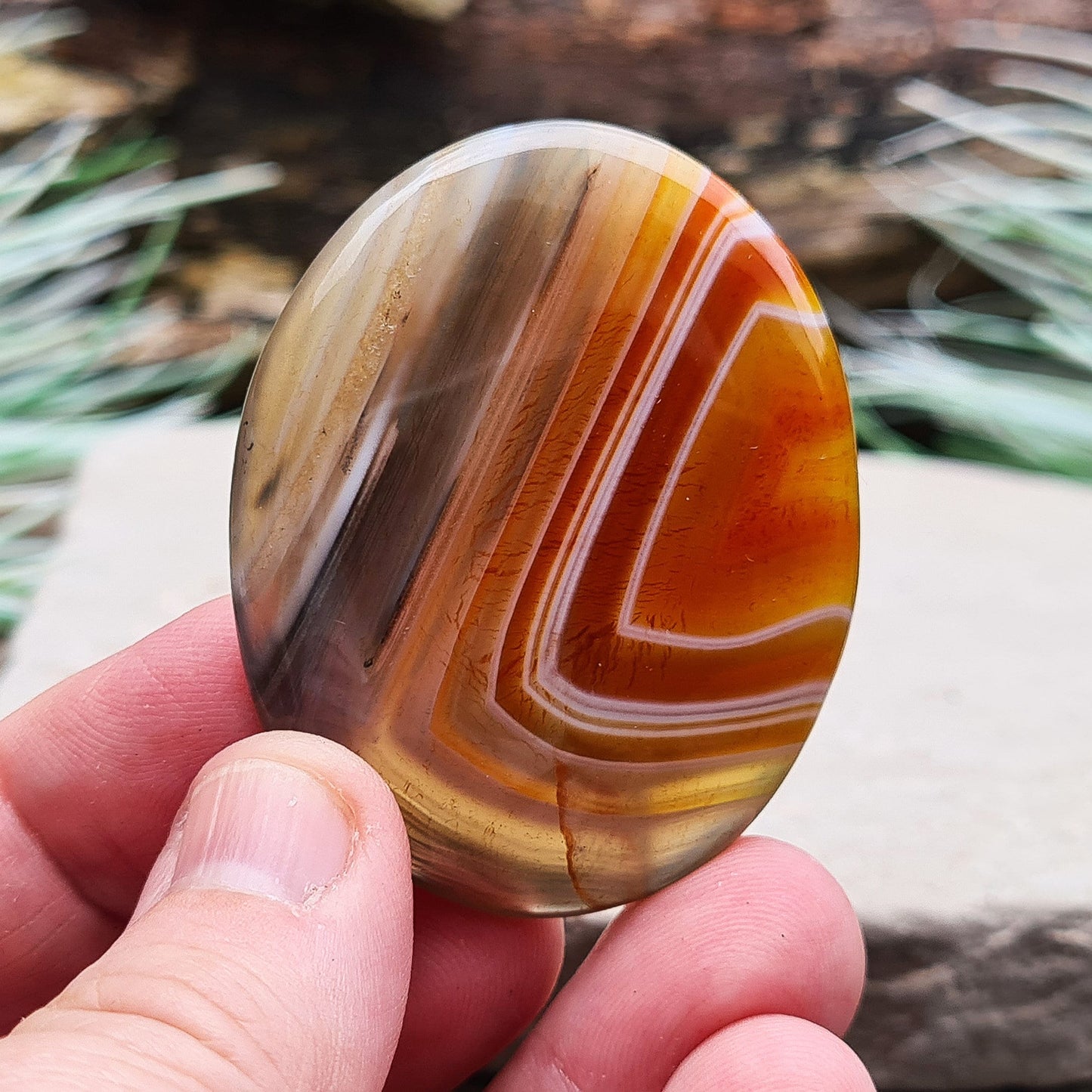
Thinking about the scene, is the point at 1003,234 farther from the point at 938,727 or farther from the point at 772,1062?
the point at 772,1062

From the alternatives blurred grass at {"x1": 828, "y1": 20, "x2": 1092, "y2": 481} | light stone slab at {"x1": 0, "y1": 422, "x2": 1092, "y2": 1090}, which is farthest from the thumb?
blurred grass at {"x1": 828, "y1": 20, "x2": 1092, "y2": 481}

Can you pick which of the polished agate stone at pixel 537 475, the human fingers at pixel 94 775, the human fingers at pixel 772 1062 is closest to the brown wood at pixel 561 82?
the human fingers at pixel 94 775

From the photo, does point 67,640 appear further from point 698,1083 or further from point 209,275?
point 209,275

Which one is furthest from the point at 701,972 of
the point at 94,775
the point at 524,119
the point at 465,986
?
the point at 524,119

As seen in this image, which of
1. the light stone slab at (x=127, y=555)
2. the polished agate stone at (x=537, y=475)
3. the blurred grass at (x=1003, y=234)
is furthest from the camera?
the blurred grass at (x=1003, y=234)

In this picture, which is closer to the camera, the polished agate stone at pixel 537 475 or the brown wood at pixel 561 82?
the polished agate stone at pixel 537 475

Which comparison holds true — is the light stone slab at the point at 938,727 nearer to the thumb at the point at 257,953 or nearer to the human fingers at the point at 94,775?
the human fingers at the point at 94,775

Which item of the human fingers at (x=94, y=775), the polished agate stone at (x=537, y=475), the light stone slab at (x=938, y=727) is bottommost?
the light stone slab at (x=938, y=727)

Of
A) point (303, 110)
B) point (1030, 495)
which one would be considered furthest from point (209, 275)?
point (1030, 495)

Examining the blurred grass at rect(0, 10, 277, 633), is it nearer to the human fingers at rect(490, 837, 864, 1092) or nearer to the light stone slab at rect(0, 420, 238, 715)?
the light stone slab at rect(0, 420, 238, 715)
